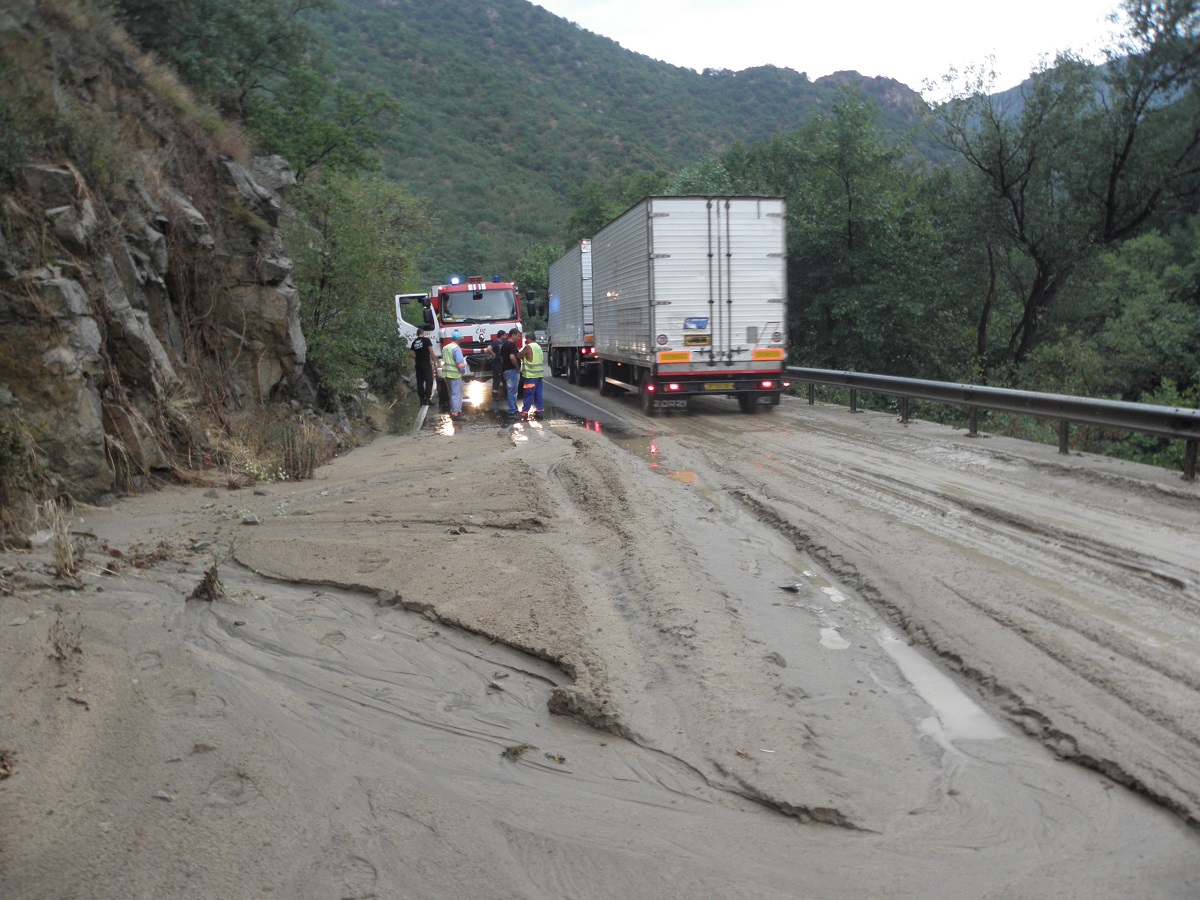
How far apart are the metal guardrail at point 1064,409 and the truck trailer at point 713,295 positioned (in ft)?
7.19

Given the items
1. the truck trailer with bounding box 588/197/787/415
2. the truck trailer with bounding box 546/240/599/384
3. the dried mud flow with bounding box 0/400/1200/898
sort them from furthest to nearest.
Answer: the truck trailer with bounding box 546/240/599/384, the truck trailer with bounding box 588/197/787/415, the dried mud flow with bounding box 0/400/1200/898

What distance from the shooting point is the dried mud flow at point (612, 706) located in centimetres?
351

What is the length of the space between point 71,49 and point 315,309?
6560mm

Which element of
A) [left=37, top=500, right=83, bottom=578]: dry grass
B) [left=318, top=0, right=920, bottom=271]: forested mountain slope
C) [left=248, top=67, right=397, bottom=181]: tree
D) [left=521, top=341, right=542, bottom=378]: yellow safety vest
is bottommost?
[left=37, top=500, right=83, bottom=578]: dry grass

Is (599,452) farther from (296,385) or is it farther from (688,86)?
(688,86)

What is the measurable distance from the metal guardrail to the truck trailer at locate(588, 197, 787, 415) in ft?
7.19

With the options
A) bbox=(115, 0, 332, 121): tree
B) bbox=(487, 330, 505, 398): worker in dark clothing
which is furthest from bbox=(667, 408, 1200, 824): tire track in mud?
bbox=(115, 0, 332, 121): tree

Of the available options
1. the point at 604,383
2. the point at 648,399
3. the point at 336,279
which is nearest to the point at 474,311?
the point at 604,383

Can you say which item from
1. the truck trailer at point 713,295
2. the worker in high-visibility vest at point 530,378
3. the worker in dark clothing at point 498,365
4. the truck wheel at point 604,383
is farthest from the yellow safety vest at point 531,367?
the truck wheel at point 604,383

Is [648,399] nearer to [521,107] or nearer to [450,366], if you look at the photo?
[450,366]

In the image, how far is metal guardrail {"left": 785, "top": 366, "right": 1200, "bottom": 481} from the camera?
33.4ft

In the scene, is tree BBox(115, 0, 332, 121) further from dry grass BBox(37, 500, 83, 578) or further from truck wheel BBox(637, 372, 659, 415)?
dry grass BBox(37, 500, 83, 578)

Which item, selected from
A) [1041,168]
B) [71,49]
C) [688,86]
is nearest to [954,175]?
[1041,168]

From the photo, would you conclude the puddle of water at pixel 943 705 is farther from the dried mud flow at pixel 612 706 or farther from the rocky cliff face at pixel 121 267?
the rocky cliff face at pixel 121 267
